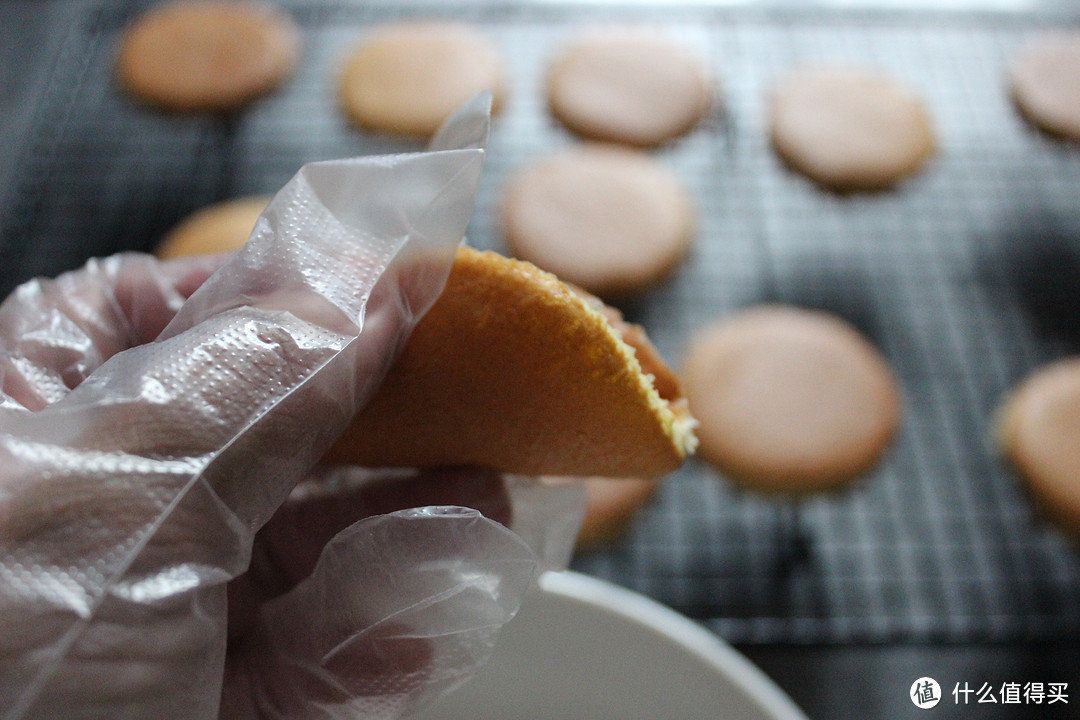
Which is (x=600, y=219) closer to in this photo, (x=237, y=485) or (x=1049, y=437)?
(x=1049, y=437)

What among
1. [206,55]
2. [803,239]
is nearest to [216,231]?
[206,55]

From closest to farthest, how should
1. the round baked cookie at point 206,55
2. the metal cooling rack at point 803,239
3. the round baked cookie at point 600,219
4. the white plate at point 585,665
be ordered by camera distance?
the white plate at point 585,665, the metal cooling rack at point 803,239, the round baked cookie at point 600,219, the round baked cookie at point 206,55

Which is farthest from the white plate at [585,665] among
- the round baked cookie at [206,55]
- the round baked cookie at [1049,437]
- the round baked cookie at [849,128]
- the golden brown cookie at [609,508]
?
the round baked cookie at [206,55]

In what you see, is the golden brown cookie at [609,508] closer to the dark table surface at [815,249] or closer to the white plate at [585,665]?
the dark table surface at [815,249]

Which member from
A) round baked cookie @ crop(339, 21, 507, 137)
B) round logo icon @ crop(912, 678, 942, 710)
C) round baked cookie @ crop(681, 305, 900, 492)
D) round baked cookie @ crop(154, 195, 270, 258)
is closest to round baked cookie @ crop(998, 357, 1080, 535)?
round baked cookie @ crop(681, 305, 900, 492)

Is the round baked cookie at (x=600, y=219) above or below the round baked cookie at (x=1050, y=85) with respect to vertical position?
above

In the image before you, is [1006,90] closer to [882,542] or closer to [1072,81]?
[1072,81]
